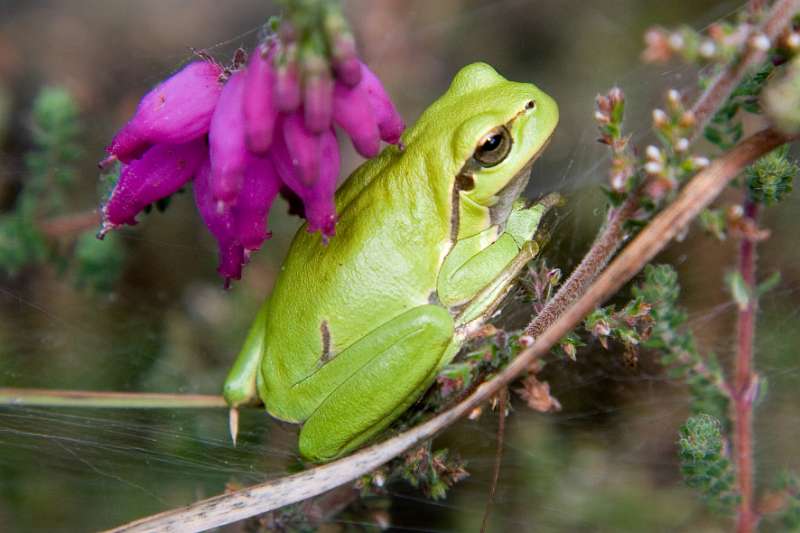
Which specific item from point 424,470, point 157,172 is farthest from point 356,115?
point 424,470

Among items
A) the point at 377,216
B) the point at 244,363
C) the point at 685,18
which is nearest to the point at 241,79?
the point at 377,216

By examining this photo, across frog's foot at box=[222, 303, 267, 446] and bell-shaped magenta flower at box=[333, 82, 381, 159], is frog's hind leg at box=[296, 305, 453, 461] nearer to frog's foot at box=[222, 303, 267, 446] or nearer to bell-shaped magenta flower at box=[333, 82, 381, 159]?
frog's foot at box=[222, 303, 267, 446]

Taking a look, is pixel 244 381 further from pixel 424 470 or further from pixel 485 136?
pixel 485 136

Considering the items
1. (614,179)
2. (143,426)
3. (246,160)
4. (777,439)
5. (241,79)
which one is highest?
(241,79)

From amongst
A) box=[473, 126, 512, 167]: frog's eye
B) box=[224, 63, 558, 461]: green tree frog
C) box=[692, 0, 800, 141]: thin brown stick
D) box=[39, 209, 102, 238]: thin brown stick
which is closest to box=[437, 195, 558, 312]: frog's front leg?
box=[224, 63, 558, 461]: green tree frog

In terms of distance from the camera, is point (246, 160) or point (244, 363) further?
point (244, 363)

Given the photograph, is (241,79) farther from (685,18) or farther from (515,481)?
(685,18)
